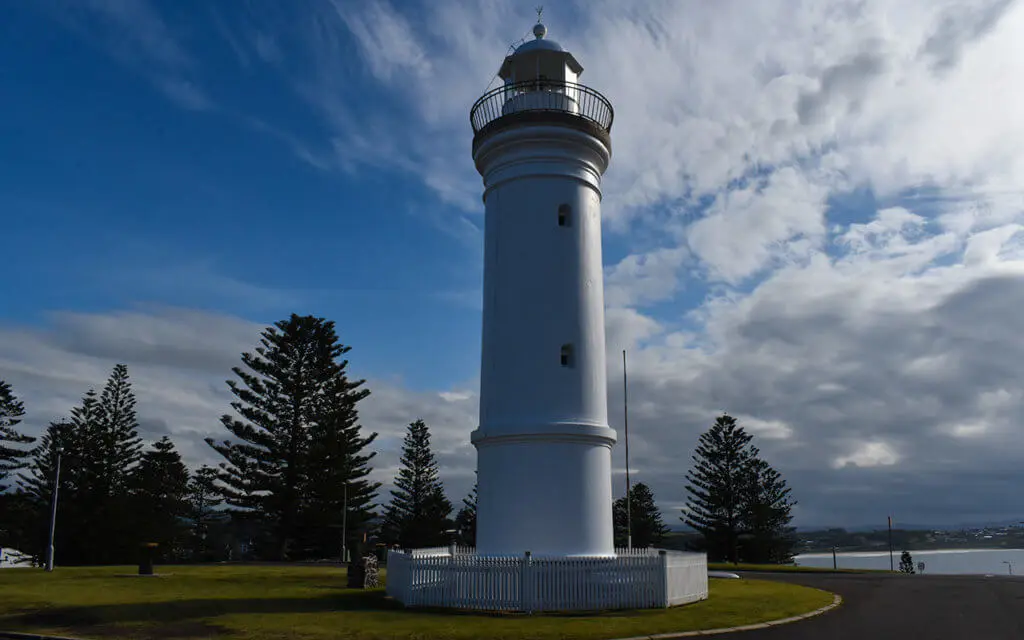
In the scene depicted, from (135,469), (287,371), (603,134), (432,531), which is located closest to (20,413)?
(135,469)

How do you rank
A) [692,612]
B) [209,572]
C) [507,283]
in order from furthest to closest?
[209,572] < [507,283] < [692,612]

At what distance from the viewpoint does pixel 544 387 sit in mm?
16188

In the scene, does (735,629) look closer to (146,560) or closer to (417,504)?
(146,560)

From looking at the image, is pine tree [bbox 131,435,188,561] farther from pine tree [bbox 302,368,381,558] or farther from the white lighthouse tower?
the white lighthouse tower

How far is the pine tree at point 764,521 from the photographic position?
51.8m

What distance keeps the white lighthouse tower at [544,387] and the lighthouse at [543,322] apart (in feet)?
0.09

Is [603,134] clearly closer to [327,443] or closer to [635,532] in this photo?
[327,443]

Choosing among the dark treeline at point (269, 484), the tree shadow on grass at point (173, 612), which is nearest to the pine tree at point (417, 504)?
the dark treeline at point (269, 484)

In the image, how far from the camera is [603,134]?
17766 millimetres

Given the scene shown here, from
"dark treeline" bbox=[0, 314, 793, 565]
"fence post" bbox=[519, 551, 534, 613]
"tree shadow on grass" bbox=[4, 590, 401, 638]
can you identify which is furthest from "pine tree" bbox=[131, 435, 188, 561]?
"fence post" bbox=[519, 551, 534, 613]

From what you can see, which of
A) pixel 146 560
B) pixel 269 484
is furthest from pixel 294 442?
pixel 146 560

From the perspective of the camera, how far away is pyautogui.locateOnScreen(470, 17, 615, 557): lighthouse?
51.7 feet

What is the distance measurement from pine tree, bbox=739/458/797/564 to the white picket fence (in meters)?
39.5

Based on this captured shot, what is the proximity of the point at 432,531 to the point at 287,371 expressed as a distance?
51.0ft
